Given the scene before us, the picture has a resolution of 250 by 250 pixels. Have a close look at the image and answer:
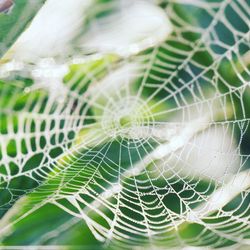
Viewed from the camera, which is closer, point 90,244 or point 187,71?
point 90,244

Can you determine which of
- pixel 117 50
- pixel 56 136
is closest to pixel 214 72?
pixel 117 50

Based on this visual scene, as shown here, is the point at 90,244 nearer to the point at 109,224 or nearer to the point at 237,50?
the point at 109,224

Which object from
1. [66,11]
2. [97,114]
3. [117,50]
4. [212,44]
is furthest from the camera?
[97,114]

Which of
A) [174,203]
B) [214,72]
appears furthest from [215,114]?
[174,203]

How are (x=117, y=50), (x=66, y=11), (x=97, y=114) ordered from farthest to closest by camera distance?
(x=97, y=114)
(x=117, y=50)
(x=66, y=11)

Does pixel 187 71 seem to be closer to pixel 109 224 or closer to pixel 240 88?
pixel 240 88

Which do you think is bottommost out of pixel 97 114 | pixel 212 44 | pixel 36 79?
pixel 97 114

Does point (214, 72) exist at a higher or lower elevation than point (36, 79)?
lower
